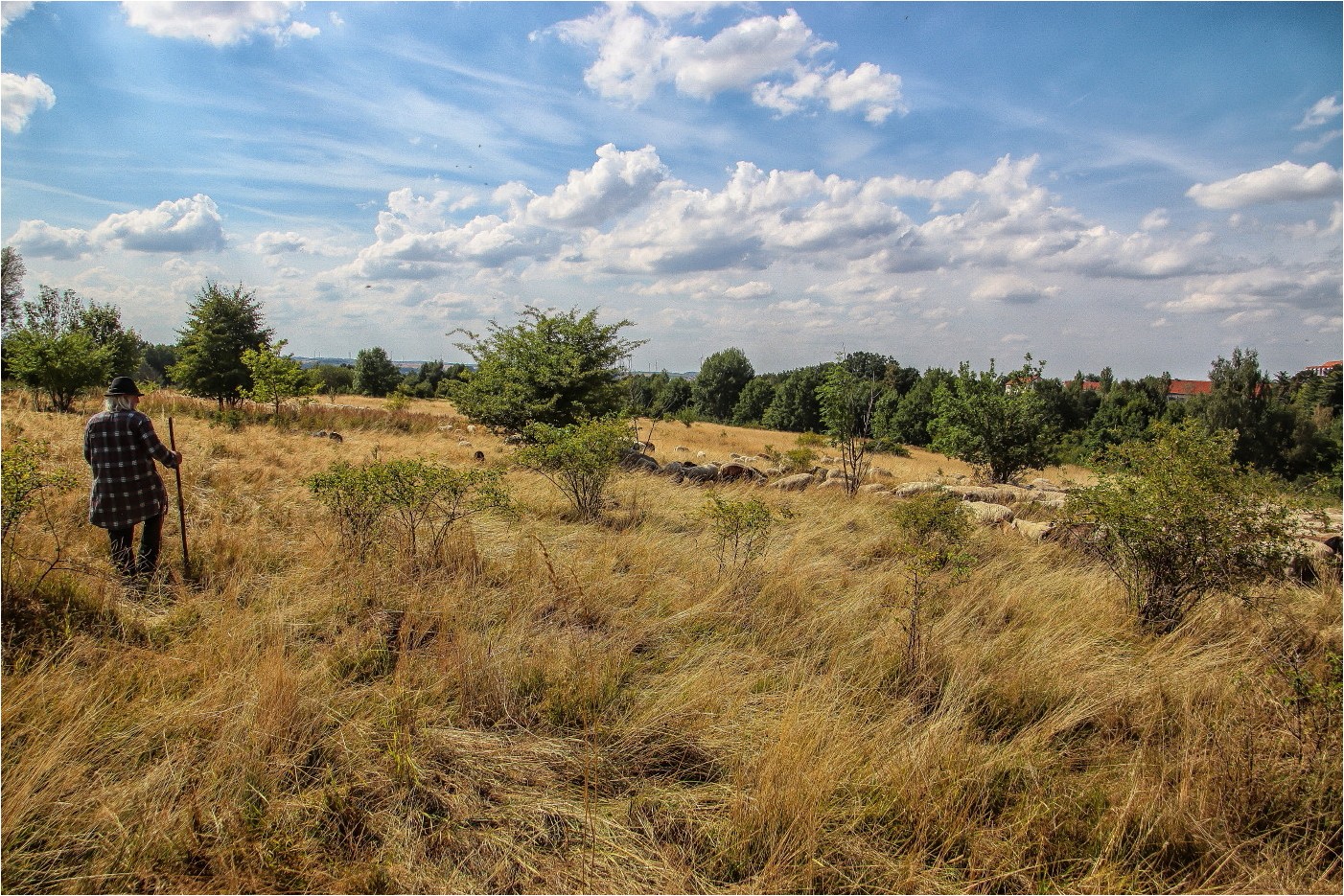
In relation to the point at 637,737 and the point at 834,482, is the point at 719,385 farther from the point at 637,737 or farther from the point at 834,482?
the point at 637,737

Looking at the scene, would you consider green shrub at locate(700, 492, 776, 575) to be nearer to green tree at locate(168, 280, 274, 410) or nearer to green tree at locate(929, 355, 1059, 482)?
green tree at locate(929, 355, 1059, 482)

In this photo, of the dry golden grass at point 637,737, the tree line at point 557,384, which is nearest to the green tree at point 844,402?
the tree line at point 557,384

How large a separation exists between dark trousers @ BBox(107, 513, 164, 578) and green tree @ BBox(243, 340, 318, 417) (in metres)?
14.7

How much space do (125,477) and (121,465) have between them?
0.33ft

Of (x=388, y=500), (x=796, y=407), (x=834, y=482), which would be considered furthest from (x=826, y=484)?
(x=796, y=407)

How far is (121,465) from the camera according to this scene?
466 cm

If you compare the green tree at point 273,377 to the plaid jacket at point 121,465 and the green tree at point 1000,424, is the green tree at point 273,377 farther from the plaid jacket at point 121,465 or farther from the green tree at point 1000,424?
the green tree at point 1000,424

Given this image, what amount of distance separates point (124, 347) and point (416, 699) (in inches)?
1710

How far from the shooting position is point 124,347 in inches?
1336

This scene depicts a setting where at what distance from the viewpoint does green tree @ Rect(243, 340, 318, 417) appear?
57.1 feet

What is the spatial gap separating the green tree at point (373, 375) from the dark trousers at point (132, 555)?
6389cm

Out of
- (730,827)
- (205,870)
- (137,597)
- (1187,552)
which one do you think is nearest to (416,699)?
(205,870)

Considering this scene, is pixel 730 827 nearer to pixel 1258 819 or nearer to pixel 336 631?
pixel 1258 819

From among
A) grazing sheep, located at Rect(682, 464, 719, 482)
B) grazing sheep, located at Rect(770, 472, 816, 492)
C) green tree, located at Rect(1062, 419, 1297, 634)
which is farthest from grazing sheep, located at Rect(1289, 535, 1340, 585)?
grazing sheep, located at Rect(682, 464, 719, 482)
